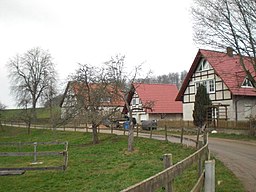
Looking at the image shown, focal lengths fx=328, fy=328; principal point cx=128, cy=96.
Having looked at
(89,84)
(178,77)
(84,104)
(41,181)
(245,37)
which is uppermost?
(178,77)

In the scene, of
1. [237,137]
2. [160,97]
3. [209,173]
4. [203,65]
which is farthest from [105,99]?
A: [160,97]

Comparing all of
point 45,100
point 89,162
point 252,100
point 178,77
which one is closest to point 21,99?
point 45,100

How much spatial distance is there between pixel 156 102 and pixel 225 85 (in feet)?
49.4

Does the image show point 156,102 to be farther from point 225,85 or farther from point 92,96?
point 92,96

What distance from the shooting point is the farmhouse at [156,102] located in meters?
47.9

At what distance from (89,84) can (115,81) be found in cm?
332

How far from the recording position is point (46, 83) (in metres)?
61.7

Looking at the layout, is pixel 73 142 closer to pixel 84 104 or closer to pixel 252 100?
pixel 84 104

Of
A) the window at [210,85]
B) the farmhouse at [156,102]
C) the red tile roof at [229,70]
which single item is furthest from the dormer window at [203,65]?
the farmhouse at [156,102]

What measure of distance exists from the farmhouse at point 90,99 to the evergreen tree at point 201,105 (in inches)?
413

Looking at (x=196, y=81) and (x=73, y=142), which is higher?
(x=196, y=81)

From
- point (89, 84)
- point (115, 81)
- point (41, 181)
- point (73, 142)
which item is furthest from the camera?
point (73, 142)

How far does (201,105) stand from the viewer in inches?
1394

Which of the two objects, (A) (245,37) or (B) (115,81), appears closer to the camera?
(A) (245,37)
